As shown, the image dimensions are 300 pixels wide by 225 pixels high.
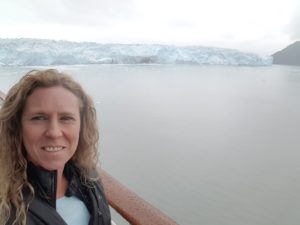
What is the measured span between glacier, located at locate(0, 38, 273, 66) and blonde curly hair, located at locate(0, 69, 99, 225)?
23056 mm

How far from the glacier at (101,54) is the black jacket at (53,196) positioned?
23.1 m

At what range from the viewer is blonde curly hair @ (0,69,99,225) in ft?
1.83

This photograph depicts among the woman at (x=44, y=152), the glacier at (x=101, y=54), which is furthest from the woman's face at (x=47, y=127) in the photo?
the glacier at (x=101, y=54)

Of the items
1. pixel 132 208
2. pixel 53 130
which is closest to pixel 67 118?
pixel 53 130

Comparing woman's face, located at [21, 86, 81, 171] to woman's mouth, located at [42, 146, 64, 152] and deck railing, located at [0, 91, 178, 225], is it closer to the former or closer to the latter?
woman's mouth, located at [42, 146, 64, 152]

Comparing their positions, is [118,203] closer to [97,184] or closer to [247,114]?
[97,184]

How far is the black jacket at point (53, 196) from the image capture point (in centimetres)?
56

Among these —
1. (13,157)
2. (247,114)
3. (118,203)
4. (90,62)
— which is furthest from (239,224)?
(90,62)

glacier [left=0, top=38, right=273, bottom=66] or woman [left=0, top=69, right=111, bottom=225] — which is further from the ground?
glacier [left=0, top=38, right=273, bottom=66]

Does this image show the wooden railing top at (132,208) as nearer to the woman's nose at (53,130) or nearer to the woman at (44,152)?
the woman at (44,152)

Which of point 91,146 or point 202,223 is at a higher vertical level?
point 91,146

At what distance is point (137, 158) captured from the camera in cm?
491

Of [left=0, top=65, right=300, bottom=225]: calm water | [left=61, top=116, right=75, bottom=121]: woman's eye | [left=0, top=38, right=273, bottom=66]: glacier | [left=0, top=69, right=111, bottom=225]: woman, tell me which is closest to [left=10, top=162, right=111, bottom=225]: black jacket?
[left=0, top=69, right=111, bottom=225]: woman

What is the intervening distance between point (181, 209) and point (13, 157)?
3.05 metres
